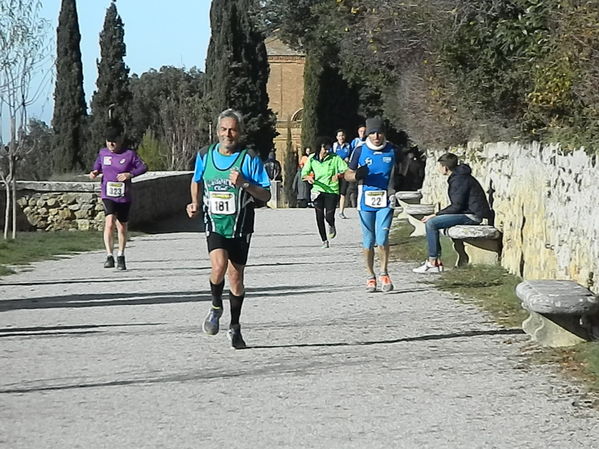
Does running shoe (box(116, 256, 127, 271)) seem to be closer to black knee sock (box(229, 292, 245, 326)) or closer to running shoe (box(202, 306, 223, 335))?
running shoe (box(202, 306, 223, 335))

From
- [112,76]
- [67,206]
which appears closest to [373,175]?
[67,206]

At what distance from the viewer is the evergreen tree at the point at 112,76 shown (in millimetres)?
46156

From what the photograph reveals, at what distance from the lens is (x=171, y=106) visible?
165 ft

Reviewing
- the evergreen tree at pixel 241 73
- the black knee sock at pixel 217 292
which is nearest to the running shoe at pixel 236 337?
the black knee sock at pixel 217 292

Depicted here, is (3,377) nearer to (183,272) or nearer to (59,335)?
(59,335)

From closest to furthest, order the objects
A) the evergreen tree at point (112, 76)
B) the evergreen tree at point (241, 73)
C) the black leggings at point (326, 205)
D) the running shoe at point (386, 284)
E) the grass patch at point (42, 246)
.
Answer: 1. the running shoe at point (386, 284)
2. the grass patch at point (42, 246)
3. the black leggings at point (326, 205)
4. the evergreen tree at point (241, 73)
5. the evergreen tree at point (112, 76)

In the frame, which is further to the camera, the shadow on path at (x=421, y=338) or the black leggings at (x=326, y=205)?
the black leggings at (x=326, y=205)

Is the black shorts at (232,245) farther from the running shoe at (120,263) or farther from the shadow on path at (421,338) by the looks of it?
the running shoe at (120,263)

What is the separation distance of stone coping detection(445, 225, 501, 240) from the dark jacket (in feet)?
1.39

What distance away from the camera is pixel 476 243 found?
14.4 m

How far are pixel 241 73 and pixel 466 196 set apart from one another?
31498 millimetres

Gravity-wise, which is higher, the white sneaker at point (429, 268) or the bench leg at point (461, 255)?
the bench leg at point (461, 255)

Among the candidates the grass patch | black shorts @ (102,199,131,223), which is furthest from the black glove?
the grass patch

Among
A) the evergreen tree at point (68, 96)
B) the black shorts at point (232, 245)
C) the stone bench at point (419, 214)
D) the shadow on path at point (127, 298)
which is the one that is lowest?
the shadow on path at point (127, 298)
